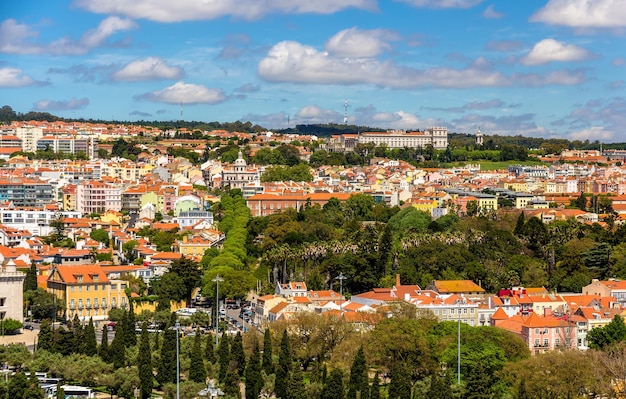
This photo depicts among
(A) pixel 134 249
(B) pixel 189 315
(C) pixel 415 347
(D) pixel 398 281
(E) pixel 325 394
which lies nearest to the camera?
(E) pixel 325 394

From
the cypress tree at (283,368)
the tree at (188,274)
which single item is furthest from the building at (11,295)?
the cypress tree at (283,368)

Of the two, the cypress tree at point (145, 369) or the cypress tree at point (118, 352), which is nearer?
the cypress tree at point (145, 369)

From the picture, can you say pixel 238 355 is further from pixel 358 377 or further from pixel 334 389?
pixel 334 389

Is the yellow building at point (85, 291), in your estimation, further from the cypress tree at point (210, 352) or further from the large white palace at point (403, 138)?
the large white palace at point (403, 138)

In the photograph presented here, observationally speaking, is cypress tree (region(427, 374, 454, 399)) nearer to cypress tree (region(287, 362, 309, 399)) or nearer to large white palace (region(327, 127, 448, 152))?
cypress tree (region(287, 362, 309, 399))

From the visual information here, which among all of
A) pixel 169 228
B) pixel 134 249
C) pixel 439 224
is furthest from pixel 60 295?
pixel 439 224

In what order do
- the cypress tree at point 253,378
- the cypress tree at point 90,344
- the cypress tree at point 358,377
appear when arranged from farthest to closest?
the cypress tree at point 90,344 < the cypress tree at point 253,378 < the cypress tree at point 358,377

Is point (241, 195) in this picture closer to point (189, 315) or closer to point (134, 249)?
point (134, 249)
